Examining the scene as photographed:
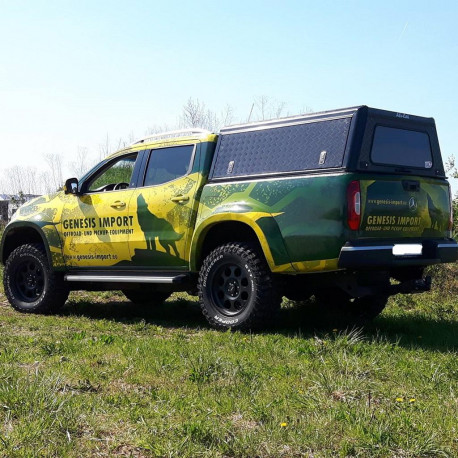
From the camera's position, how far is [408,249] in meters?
6.21

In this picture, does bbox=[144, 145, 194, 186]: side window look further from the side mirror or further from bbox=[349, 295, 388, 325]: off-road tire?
bbox=[349, 295, 388, 325]: off-road tire

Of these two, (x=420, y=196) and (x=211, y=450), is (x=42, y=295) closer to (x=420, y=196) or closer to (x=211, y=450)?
(x=420, y=196)

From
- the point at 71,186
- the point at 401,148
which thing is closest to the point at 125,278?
the point at 71,186

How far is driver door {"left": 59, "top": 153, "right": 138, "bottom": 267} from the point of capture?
7.67 metres

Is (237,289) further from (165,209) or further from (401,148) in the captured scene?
(401,148)

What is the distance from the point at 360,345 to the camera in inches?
219

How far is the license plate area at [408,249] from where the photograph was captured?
610 centimetres

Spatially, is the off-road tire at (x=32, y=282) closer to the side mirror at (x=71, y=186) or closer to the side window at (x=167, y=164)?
the side mirror at (x=71, y=186)

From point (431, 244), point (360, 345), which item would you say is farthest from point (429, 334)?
point (360, 345)

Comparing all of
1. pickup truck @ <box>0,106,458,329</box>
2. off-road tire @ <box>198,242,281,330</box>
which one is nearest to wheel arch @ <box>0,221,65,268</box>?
pickup truck @ <box>0,106,458,329</box>

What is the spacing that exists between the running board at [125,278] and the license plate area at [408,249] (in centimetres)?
220

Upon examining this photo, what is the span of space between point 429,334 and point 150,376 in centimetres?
302

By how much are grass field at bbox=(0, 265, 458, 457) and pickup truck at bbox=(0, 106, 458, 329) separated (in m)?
0.56

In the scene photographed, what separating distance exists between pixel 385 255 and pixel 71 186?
3957mm
